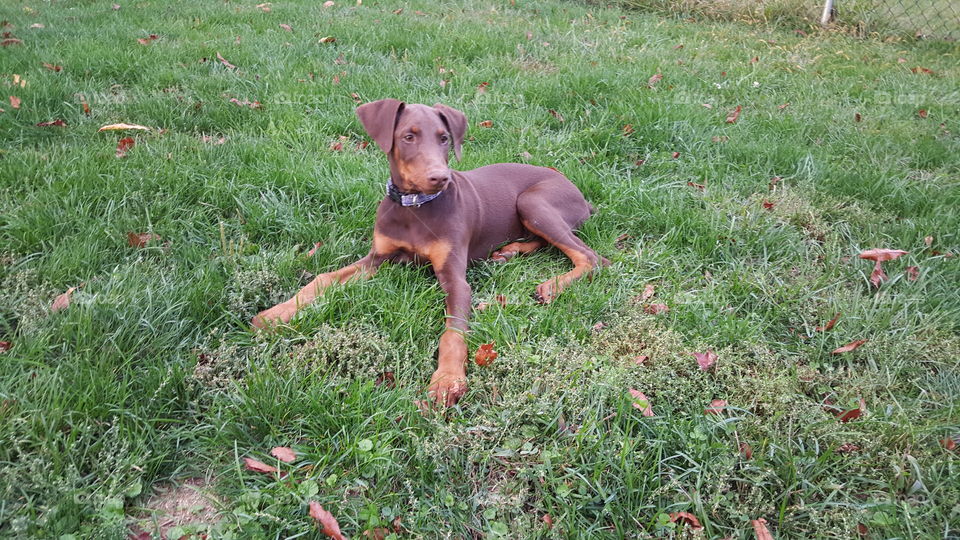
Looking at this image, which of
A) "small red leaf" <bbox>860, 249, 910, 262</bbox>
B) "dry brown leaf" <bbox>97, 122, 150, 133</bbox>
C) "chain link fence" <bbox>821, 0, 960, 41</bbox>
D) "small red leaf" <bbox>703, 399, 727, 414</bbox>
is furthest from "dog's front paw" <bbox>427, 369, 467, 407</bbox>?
"chain link fence" <bbox>821, 0, 960, 41</bbox>

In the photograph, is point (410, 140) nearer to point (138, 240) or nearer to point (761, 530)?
point (138, 240)

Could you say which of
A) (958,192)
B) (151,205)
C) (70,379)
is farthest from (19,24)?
(958,192)

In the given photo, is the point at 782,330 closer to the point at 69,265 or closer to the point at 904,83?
the point at 69,265

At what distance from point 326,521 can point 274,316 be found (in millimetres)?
1114

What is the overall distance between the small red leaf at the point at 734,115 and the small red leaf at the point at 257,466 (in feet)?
15.4

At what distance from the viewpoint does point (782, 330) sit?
2.91 m

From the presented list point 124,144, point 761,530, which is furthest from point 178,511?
point 124,144

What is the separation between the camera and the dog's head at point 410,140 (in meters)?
2.79

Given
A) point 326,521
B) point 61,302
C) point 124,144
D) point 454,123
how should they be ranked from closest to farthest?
point 326,521 → point 61,302 → point 454,123 → point 124,144

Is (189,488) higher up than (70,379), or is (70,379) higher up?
(70,379)

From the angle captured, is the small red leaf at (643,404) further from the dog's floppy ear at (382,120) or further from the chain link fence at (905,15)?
the chain link fence at (905,15)

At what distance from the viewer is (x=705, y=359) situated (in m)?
2.55

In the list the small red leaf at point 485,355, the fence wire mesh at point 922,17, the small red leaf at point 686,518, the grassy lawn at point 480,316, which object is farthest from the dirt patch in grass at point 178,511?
the fence wire mesh at point 922,17

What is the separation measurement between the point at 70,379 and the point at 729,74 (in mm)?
6276
